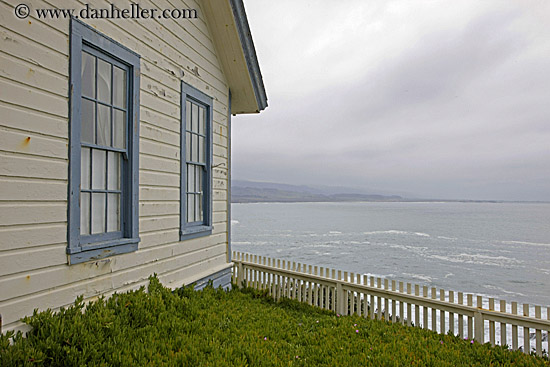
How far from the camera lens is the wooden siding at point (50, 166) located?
2.56m

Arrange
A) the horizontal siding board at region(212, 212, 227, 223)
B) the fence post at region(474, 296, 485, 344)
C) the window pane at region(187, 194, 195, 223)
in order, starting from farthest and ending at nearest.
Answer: the horizontal siding board at region(212, 212, 227, 223) → the window pane at region(187, 194, 195, 223) → the fence post at region(474, 296, 485, 344)

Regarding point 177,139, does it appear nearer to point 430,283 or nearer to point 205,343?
point 205,343

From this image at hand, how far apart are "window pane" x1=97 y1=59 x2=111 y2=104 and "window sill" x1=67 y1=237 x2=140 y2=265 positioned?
1.63 meters

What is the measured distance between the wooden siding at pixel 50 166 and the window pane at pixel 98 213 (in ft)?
1.21

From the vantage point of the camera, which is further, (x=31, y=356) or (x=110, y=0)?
(x=110, y=0)

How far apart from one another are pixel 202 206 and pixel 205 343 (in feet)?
9.92

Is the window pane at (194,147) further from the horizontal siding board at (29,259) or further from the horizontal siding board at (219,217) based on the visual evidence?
the horizontal siding board at (29,259)

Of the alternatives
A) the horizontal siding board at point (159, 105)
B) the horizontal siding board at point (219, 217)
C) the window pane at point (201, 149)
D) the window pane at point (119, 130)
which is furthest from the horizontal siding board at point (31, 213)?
the horizontal siding board at point (219, 217)

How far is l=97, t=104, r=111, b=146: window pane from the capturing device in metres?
3.55

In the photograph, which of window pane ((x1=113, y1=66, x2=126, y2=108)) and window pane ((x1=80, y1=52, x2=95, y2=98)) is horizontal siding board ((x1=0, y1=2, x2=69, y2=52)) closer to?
window pane ((x1=80, y1=52, x2=95, y2=98))

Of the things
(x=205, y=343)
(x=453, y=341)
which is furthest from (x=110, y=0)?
(x=453, y=341)

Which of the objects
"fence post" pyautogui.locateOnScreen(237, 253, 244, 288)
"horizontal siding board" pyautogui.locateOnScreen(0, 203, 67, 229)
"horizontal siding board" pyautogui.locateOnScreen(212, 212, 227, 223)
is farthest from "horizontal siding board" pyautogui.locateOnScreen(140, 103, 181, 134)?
"fence post" pyautogui.locateOnScreen(237, 253, 244, 288)

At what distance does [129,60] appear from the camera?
13.0 ft

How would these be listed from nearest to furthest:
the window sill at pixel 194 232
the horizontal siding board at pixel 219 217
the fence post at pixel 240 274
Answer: the window sill at pixel 194 232 → the horizontal siding board at pixel 219 217 → the fence post at pixel 240 274
